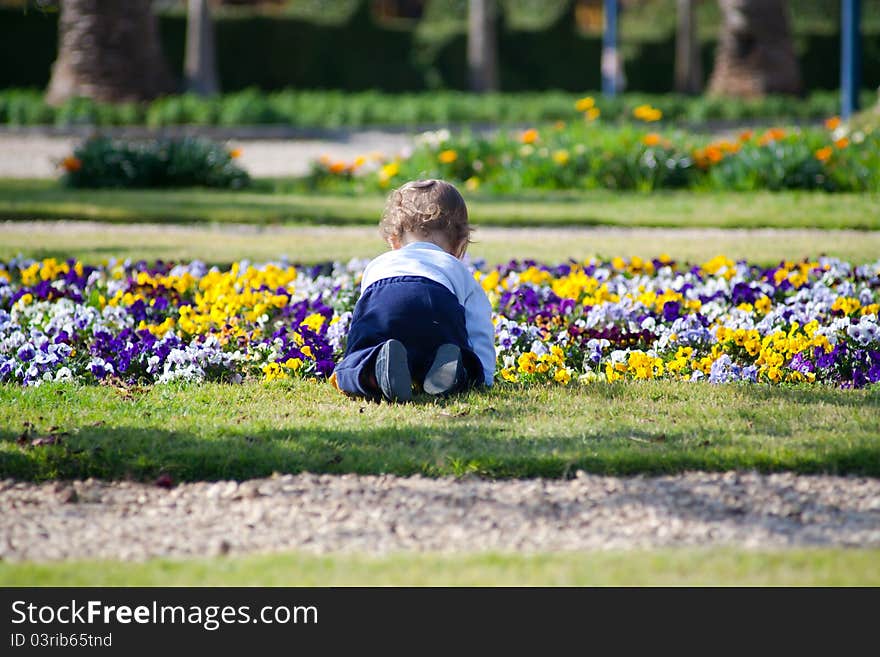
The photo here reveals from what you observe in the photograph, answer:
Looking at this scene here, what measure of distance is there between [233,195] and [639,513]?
8687 mm

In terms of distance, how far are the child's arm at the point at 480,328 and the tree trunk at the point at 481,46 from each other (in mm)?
21060

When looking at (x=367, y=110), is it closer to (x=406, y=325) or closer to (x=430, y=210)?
(x=430, y=210)

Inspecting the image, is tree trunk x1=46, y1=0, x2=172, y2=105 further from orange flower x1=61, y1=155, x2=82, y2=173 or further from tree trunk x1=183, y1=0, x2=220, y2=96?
orange flower x1=61, y1=155, x2=82, y2=173

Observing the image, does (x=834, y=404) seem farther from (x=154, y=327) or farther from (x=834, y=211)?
(x=834, y=211)

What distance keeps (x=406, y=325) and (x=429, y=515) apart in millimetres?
1214

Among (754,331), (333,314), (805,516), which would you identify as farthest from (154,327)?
(805,516)

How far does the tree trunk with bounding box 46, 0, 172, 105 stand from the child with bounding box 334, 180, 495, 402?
1561 cm

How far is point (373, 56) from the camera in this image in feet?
88.7

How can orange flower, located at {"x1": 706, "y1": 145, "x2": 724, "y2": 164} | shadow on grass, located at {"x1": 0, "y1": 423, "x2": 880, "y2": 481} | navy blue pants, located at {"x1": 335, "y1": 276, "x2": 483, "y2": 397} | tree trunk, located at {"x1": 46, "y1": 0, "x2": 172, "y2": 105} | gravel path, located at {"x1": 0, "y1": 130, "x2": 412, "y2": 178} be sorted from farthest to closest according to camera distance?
1. tree trunk, located at {"x1": 46, "y1": 0, "x2": 172, "y2": 105}
2. gravel path, located at {"x1": 0, "y1": 130, "x2": 412, "y2": 178}
3. orange flower, located at {"x1": 706, "y1": 145, "x2": 724, "y2": 164}
4. navy blue pants, located at {"x1": 335, "y1": 276, "x2": 483, "y2": 397}
5. shadow on grass, located at {"x1": 0, "y1": 423, "x2": 880, "y2": 481}

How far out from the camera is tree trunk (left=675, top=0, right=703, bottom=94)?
90.3 ft

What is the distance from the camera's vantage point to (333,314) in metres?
5.86

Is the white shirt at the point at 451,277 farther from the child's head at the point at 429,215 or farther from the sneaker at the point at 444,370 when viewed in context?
the sneaker at the point at 444,370

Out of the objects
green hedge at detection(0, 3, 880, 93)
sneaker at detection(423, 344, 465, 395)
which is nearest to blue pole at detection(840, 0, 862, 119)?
sneaker at detection(423, 344, 465, 395)
